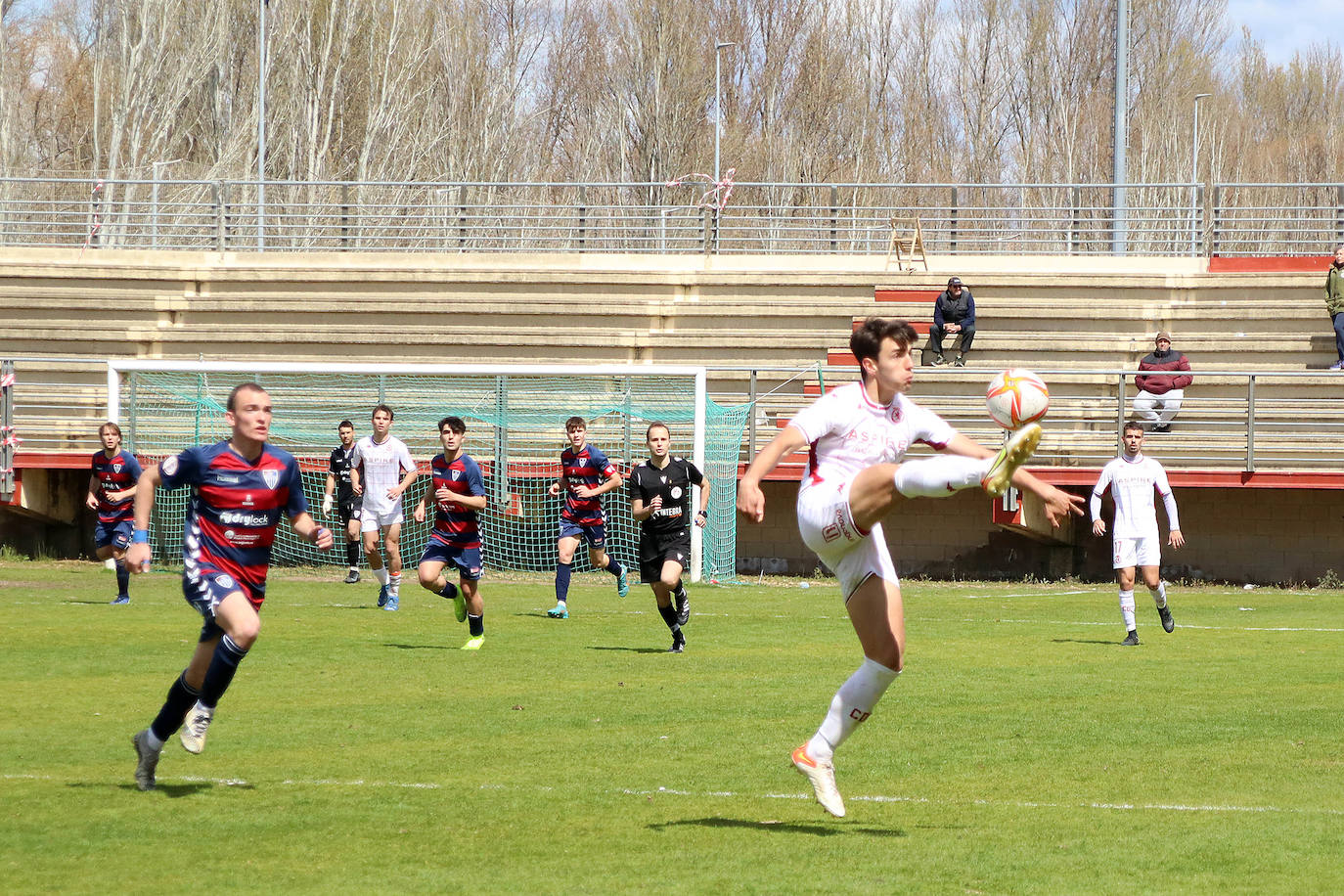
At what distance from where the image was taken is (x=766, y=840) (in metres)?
6.50

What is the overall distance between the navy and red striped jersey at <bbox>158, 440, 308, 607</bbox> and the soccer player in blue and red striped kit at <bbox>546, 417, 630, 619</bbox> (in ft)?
27.7

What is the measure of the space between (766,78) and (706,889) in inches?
1979

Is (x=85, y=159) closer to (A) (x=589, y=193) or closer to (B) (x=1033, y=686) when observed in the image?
(A) (x=589, y=193)

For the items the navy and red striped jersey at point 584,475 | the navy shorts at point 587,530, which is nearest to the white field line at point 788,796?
the navy and red striped jersey at point 584,475

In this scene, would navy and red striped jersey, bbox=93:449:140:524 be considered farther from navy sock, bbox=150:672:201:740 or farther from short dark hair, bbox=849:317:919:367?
short dark hair, bbox=849:317:919:367

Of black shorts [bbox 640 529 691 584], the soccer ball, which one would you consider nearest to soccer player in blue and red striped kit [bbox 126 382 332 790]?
the soccer ball

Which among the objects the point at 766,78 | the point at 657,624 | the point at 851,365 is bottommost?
the point at 657,624

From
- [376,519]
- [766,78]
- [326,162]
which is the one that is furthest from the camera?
[766,78]

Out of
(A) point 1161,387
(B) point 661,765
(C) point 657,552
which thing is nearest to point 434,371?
(C) point 657,552

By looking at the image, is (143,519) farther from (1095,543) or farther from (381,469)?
(1095,543)

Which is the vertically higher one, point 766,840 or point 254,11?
point 254,11

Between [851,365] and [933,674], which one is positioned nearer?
[933,674]

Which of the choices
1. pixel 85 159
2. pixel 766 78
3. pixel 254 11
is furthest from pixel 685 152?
pixel 85 159

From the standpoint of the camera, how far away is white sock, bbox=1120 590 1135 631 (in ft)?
47.3
